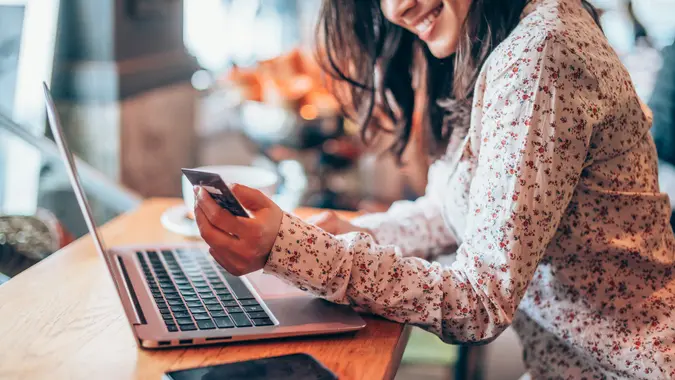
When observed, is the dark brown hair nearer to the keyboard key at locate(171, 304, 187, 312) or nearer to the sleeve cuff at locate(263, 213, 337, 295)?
the sleeve cuff at locate(263, 213, 337, 295)

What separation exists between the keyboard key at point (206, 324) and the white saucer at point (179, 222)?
1.30 feet

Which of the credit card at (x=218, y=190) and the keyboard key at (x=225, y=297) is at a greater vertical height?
the credit card at (x=218, y=190)

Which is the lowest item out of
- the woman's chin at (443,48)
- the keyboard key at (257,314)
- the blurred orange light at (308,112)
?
the blurred orange light at (308,112)

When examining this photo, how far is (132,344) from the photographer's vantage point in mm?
760

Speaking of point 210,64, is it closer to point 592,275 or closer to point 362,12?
point 362,12

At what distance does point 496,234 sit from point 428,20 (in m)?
0.35

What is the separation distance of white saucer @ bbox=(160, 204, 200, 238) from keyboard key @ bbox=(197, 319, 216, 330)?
1.30 ft

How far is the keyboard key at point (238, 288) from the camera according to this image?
882mm

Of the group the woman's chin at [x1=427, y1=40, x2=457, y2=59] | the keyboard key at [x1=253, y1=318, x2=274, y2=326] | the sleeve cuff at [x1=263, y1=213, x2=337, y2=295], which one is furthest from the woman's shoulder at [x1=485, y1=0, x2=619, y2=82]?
the keyboard key at [x1=253, y1=318, x2=274, y2=326]

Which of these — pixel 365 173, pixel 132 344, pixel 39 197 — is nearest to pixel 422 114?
pixel 132 344

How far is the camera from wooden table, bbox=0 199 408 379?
2.34ft

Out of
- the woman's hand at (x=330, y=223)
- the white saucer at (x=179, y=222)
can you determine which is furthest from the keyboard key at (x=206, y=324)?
the white saucer at (x=179, y=222)

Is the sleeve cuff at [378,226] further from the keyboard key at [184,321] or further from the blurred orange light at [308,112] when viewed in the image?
the blurred orange light at [308,112]

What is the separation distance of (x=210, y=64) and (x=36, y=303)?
2.66m
